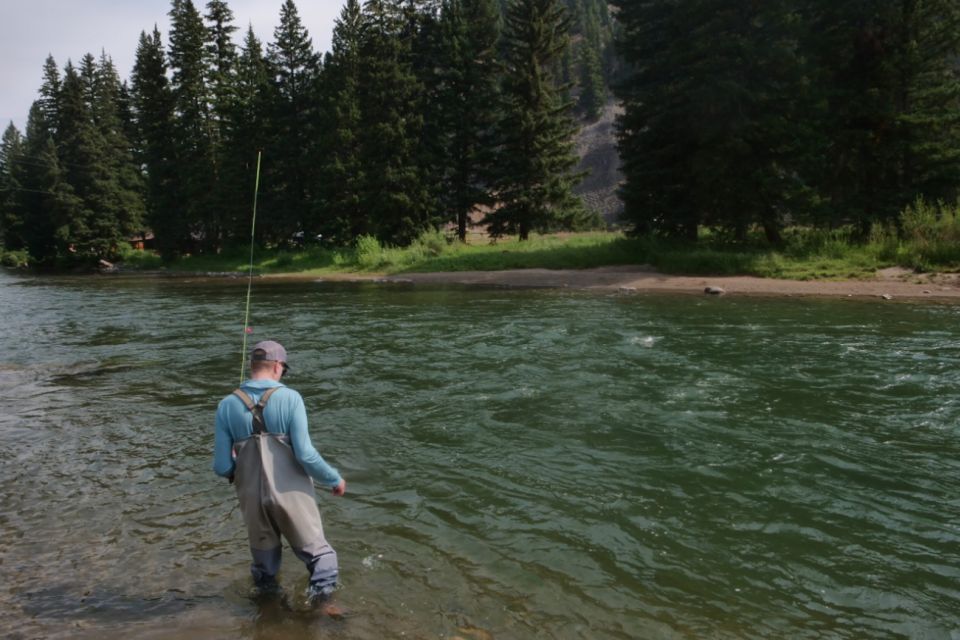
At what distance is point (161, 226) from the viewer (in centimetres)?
5816

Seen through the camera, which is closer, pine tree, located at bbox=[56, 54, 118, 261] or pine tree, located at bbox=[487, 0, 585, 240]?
pine tree, located at bbox=[487, 0, 585, 240]

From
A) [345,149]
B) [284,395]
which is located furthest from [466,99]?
[284,395]

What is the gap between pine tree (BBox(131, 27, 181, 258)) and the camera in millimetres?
57875

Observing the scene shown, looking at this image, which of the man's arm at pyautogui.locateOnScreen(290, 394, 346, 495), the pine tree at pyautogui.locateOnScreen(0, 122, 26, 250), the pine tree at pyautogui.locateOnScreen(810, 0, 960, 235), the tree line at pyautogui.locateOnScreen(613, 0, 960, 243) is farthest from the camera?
the pine tree at pyautogui.locateOnScreen(0, 122, 26, 250)

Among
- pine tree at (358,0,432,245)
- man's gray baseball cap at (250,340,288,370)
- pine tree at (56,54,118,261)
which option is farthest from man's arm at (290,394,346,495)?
pine tree at (56,54,118,261)

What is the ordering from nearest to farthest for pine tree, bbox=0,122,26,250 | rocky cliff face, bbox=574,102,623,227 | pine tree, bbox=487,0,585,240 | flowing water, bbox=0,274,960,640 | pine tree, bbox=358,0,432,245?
1. flowing water, bbox=0,274,960,640
2. pine tree, bbox=487,0,585,240
3. pine tree, bbox=358,0,432,245
4. pine tree, bbox=0,122,26,250
5. rocky cliff face, bbox=574,102,623,227

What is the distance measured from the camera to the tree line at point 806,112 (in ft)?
79.0

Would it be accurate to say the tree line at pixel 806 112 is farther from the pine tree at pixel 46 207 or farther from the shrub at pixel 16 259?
the shrub at pixel 16 259

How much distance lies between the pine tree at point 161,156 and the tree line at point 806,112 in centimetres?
4406

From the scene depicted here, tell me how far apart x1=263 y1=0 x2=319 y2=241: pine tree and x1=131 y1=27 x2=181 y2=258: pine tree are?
10.6 metres

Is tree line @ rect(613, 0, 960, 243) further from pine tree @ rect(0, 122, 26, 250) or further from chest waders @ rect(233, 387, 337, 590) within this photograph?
pine tree @ rect(0, 122, 26, 250)

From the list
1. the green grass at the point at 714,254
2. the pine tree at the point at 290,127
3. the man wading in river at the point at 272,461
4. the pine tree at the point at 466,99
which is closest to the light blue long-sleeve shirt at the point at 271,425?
the man wading in river at the point at 272,461

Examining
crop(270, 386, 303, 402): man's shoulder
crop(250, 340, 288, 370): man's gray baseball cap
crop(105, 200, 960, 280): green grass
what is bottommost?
crop(270, 386, 303, 402): man's shoulder

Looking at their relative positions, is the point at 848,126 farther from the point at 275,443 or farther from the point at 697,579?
the point at 275,443
